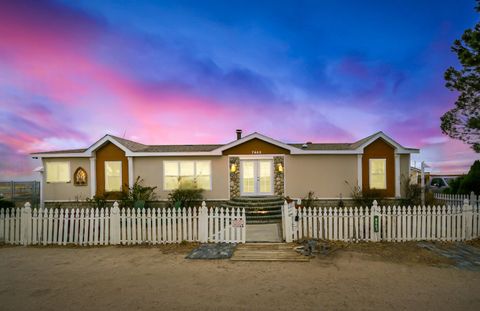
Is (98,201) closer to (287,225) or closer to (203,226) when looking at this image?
(203,226)

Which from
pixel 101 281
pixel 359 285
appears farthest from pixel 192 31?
pixel 359 285

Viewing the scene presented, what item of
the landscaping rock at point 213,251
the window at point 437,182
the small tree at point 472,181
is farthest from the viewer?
the window at point 437,182

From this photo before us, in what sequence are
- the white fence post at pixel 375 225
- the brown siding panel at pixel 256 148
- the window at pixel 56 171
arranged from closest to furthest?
the white fence post at pixel 375 225
the brown siding panel at pixel 256 148
the window at pixel 56 171

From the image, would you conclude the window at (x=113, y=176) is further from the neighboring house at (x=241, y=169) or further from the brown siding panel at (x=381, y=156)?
the brown siding panel at (x=381, y=156)

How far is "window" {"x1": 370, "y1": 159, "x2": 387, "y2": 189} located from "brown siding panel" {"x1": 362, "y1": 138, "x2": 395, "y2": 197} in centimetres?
20

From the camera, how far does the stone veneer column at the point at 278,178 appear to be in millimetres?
14859

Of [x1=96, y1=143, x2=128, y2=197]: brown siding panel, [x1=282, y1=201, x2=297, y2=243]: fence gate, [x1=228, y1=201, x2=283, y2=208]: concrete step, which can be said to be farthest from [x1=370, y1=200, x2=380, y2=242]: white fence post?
[x1=96, y1=143, x2=128, y2=197]: brown siding panel

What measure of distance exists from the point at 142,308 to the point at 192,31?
1275cm

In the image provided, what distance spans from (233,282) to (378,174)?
1306cm

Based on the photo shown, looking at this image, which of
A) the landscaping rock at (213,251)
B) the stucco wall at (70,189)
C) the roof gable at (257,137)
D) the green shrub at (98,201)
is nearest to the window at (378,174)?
the roof gable at (257,137)

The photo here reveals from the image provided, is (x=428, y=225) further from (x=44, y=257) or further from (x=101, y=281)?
(x=44, y=257)

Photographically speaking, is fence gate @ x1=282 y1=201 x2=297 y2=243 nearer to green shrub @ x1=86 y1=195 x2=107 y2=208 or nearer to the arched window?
green shrub @ x1=86 y1=195 x2=107 y2=208

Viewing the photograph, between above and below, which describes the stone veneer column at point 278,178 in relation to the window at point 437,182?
above

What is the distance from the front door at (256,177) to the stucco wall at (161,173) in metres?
1.03
